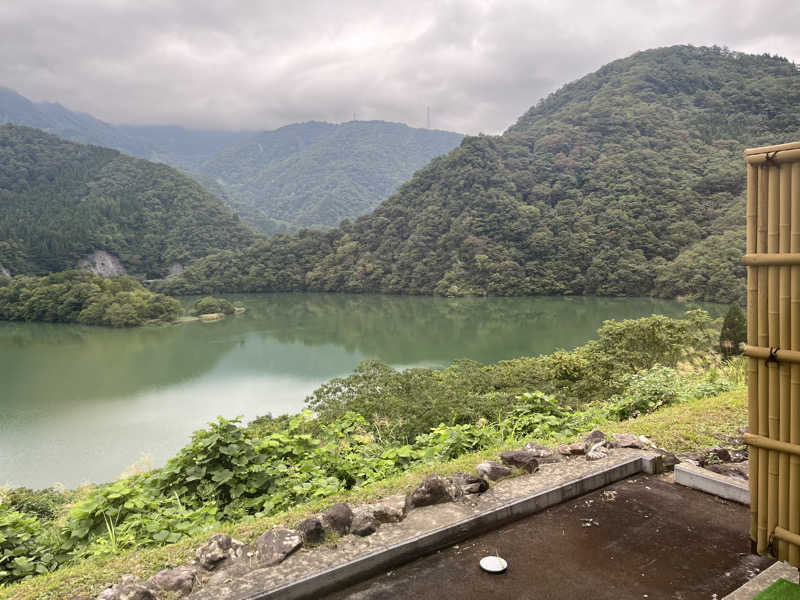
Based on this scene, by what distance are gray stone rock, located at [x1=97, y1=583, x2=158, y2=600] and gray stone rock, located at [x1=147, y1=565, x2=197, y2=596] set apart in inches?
3.6

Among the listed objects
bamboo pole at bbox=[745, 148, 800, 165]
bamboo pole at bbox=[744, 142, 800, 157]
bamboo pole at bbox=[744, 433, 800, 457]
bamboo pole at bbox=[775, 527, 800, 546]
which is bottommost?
bamboo pole at bbox=[775, 527, 800, 546]

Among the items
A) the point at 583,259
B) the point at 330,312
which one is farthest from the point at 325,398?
the point at 583,259

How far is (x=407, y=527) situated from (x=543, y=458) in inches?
52.4

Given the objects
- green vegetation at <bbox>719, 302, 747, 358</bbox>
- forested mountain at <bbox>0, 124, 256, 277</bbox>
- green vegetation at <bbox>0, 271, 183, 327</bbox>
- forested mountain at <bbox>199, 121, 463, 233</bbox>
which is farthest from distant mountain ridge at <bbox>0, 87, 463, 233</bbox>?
green vegetation at <bbox>719, 302, 747, 358</bbox>

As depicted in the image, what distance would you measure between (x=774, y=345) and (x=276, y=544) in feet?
8.18

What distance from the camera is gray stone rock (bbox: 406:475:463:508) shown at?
120 inches

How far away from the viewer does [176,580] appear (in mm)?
2398

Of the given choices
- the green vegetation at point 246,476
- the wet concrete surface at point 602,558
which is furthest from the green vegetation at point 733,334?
the wet concrete surface at point 602,558

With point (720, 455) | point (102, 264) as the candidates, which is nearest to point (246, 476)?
point (720, 455)

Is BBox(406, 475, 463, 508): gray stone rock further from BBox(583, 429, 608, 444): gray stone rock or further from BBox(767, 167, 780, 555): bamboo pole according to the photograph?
BBox(767, 167, 780, 555): bamboo pole

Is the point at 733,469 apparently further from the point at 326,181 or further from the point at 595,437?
the point at 326,181

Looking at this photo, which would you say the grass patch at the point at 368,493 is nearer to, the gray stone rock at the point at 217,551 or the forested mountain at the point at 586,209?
the gray stone rock at the point at 217,551

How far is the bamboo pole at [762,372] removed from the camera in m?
1.93

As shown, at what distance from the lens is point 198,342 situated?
32.5 meters
